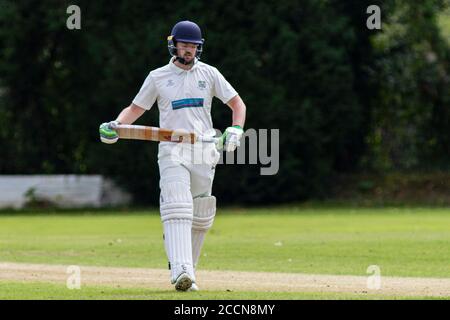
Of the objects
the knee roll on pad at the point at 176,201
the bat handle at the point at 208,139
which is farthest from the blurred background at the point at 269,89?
the knee roll on pad at the point at 176,201

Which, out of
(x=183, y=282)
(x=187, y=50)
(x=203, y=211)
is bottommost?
(x=183, y=282)

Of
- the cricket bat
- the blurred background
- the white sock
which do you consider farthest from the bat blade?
the blurred background

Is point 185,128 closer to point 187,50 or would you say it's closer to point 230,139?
point 230,139

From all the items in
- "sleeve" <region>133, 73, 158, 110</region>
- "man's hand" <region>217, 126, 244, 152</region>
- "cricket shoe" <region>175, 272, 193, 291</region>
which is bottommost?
"cricket shoe" <region>175, 272, 193, 291</region>

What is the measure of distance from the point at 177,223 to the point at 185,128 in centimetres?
89

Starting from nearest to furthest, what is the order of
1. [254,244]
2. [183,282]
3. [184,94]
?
[183,282] → [184,94] → [254,244]

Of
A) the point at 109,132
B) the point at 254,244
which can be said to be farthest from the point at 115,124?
the point at 254,244

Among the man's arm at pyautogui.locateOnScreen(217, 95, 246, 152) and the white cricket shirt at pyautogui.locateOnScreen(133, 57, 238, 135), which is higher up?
the white cricket shirt at pyautogui.locateOnScreen(133, 57, 238, 135)

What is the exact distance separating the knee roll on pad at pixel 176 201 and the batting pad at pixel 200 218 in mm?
284

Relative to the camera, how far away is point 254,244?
61.3ft

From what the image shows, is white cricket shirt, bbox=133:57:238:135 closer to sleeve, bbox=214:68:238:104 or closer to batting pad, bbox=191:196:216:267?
sleeve, bbox=214:68:238:104

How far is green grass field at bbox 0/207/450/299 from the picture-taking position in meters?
13.3
